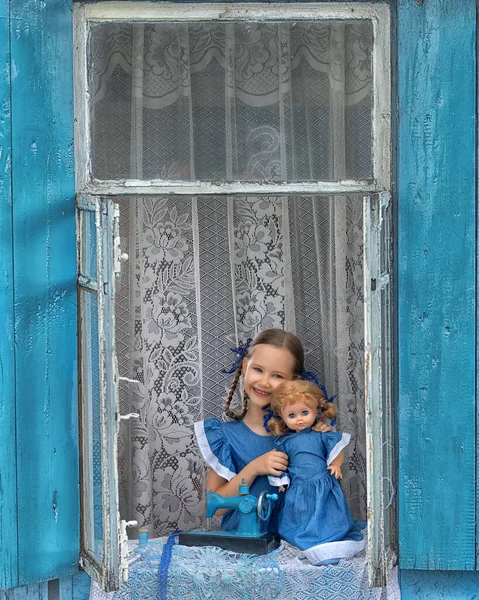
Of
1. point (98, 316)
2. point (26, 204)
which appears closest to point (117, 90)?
point (26, 204)

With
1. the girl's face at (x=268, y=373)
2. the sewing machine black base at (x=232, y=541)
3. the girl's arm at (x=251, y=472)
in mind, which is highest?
the girl's face at (x=268, y=373)

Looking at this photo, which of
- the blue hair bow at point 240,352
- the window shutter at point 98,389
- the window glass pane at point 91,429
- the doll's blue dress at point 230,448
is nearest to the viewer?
the window shutter at point 98,389

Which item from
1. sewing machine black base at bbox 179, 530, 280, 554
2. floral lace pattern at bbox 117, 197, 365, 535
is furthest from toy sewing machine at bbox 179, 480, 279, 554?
floral lace pattern at bbox 117, 197, 365, 535

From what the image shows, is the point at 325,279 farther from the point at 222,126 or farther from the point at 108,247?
the point at 108,247

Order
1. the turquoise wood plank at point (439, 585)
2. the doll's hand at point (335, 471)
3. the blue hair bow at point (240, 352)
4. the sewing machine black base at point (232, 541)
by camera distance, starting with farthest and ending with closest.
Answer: the blue hair bow at point (240, 352) → the doll's hand at point (335, 471) → the sewing machine black base at point (232, 541) → the turquoise wood plank at point (439, 585)

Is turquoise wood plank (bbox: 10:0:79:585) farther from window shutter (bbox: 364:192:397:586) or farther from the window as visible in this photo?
window shutter (bbox: 364:192:397:586)

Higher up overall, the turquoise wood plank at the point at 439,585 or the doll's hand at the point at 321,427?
the doll's hand at the point at 321,427

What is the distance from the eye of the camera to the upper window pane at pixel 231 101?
4.07 metres

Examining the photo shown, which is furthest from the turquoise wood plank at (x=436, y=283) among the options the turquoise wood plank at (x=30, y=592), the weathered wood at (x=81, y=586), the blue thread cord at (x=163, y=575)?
the turquoise wood plank at (x=30, y=592)

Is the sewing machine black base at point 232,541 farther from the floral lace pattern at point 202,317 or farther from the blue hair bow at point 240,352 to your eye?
the blue hair bow at point 240,352

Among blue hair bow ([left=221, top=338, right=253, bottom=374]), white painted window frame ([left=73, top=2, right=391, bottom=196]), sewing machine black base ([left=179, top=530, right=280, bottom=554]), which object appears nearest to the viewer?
white painted window frame ([left=73, top=2, right=391, bottom=196])

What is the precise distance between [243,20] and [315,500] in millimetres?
1708

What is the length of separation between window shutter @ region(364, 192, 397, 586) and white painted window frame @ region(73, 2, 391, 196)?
21 cm

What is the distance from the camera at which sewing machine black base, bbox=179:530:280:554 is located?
416 cm
